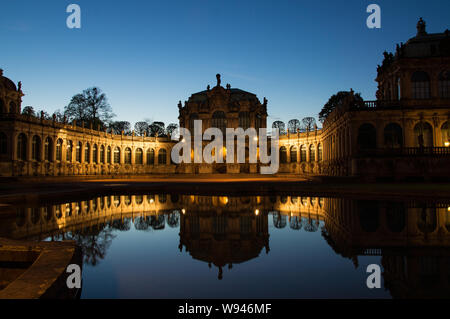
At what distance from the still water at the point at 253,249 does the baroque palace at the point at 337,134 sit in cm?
1836

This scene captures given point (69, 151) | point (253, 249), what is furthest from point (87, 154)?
point (253, 249)

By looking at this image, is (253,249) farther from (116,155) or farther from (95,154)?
(116,155)

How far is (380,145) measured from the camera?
32.0 metres

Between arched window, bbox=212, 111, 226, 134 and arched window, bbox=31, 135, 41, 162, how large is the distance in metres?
30.9

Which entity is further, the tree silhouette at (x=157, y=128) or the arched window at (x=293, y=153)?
the tree silhouette at (x=157, y=128)

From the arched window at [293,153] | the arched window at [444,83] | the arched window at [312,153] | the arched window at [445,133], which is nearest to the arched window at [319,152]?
the arched window at [312,153]

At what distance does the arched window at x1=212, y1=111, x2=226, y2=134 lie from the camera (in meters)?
60.0

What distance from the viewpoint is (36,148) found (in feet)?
144

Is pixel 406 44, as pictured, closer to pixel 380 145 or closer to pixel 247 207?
pixel 380 145

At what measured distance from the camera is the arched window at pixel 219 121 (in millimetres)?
59969

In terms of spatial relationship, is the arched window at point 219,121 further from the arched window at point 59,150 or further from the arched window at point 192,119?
the arched window at point 59,150

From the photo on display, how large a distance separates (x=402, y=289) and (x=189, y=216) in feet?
28.4

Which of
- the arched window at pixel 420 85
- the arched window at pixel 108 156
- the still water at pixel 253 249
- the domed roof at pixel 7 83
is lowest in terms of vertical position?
the still water at pixel 253 249
